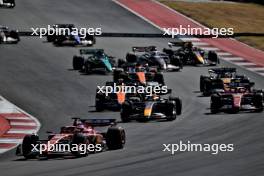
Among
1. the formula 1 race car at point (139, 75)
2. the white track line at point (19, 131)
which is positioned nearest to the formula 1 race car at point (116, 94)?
the formula 1 race car at point (139, 75)

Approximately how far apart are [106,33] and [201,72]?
1305cm

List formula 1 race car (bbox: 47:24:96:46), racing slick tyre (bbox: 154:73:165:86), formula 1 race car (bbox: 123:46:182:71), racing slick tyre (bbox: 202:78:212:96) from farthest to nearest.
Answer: formula 1 race car (bbox: 47:24:96:46) → formula 1 race car (bbox: 123:46:182:71) → racing slick tyre (bbox: 154:73:165:86) → racing slick tyre (bbox: 202:78:212:96)

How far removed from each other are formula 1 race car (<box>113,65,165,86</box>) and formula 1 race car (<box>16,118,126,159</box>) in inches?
553

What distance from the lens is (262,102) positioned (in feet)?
128

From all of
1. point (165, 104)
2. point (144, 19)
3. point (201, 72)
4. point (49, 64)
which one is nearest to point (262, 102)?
point (165, 104)

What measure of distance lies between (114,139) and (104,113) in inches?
370

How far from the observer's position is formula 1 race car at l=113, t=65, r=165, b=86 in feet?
146

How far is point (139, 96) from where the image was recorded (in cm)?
3875

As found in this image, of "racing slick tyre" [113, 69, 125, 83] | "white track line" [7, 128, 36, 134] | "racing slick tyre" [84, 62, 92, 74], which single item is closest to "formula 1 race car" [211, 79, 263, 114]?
"racing slick tyre" [113, 69, 125, 83]

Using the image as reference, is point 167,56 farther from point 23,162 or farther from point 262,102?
point 23,162

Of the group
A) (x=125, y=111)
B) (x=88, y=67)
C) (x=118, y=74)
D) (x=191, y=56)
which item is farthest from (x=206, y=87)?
(x=191, y=56)

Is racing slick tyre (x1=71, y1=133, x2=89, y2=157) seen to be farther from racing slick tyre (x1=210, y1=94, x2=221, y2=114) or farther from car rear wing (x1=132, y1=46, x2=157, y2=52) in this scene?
car rear wing (x1=132, y1=46, x2=157, y2=52)

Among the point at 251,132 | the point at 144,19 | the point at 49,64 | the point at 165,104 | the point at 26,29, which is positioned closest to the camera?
the point at 251,132

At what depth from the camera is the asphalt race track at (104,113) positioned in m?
25.7
